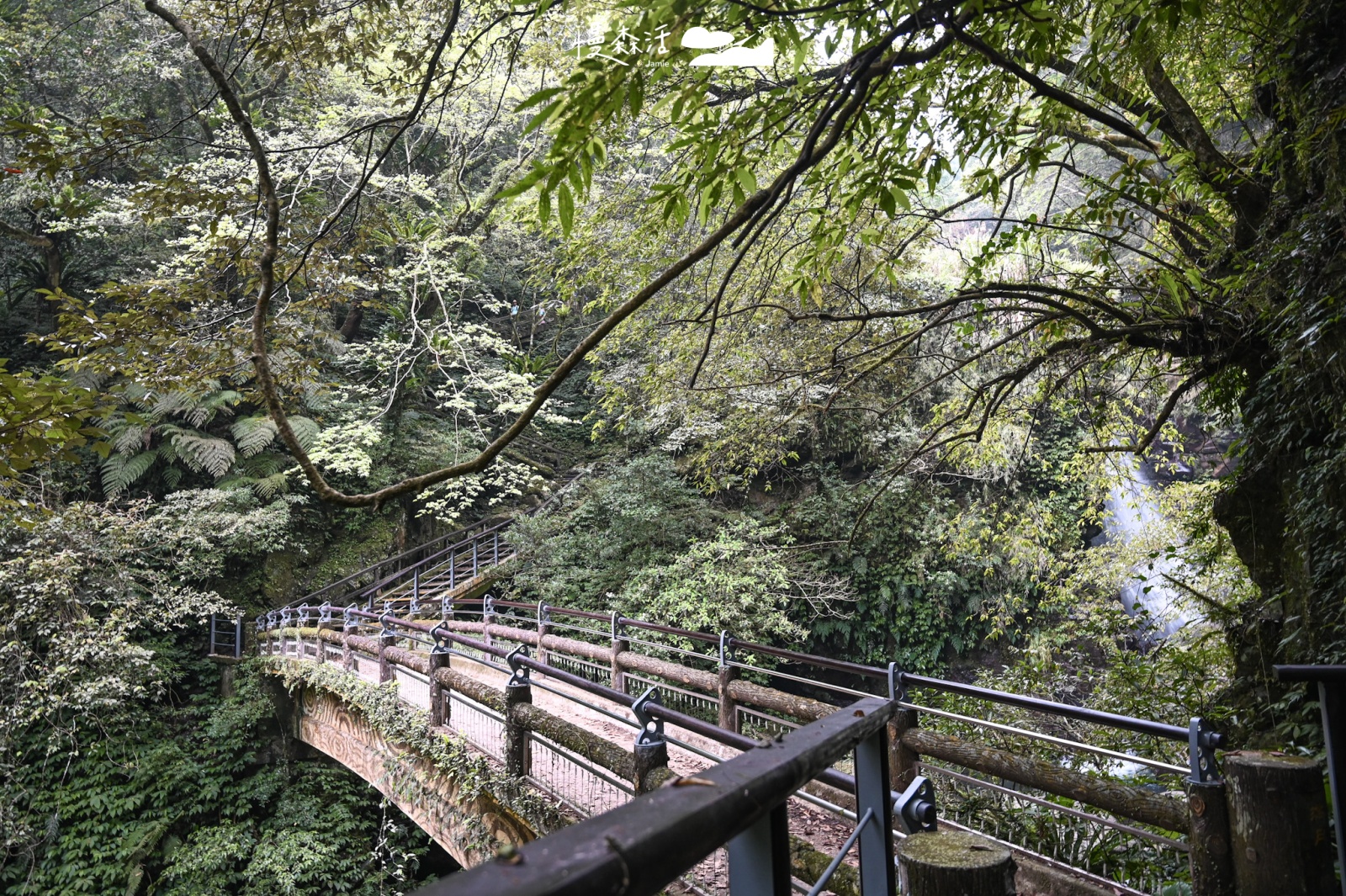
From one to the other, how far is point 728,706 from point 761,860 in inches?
222

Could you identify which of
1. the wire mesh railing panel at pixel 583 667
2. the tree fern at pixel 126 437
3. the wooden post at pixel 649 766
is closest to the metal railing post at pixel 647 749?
the wooden post at pixel 649 766

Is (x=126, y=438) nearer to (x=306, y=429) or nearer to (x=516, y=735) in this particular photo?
(x=306, y=429)

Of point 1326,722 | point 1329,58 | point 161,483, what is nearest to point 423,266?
point 161,483

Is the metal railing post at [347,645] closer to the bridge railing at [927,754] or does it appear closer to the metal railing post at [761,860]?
the bridge railing at [927,754]

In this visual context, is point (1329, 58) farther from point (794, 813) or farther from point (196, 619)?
point (196, 619)

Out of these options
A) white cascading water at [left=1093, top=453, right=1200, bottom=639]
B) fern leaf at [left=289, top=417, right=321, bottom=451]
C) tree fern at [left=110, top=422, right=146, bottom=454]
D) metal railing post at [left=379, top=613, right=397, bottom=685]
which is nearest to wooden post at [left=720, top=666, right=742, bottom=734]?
metal railing post at [left=379, top=613, right=397, bottom=685]

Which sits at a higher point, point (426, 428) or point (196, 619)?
point (426, 428)

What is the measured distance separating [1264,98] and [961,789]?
502cm

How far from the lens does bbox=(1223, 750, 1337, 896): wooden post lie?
2.15m

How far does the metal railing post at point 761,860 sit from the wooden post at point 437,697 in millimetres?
6477

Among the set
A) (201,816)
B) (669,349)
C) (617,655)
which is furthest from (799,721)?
(201,816)

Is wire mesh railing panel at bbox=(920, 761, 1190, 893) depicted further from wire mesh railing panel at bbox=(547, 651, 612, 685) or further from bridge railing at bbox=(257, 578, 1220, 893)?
wire mesh railing panel at bbox=(547, 651, 612, 685)

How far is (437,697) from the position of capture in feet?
22.0

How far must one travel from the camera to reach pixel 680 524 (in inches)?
493
